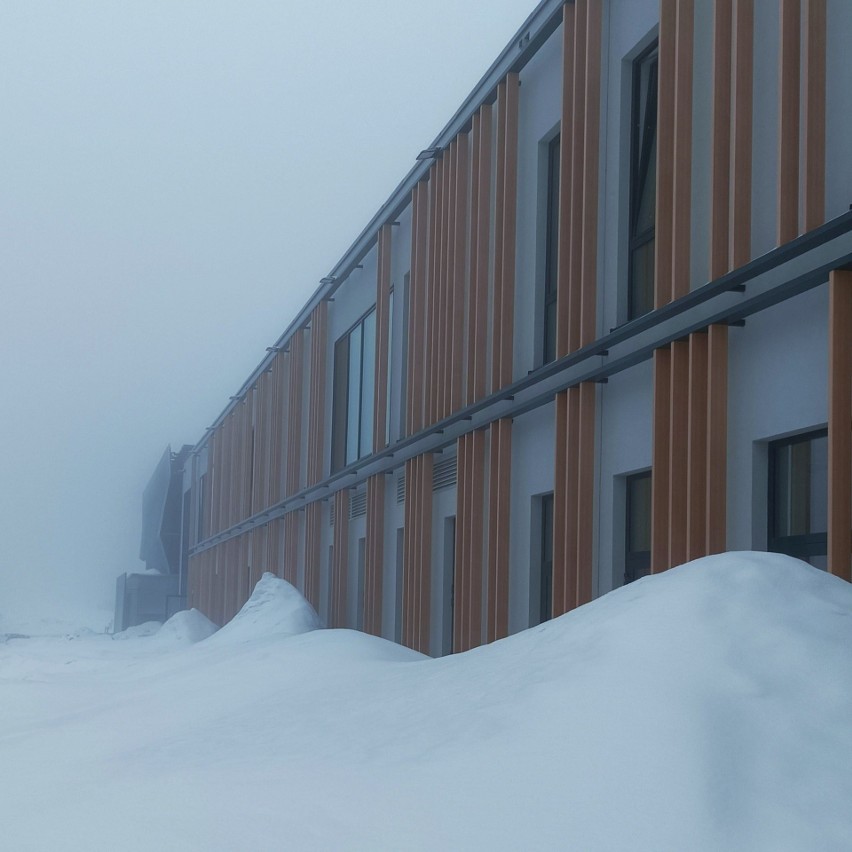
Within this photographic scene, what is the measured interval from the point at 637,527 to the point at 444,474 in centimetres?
473

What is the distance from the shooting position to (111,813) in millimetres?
4395

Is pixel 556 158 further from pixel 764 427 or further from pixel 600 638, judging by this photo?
pixel 600 638

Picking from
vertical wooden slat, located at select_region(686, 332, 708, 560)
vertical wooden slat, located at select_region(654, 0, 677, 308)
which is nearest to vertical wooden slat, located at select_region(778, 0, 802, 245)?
vertical wooden slat, located at select_region(686, 332, 708, 560)

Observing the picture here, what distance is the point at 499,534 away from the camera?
11.3 metres

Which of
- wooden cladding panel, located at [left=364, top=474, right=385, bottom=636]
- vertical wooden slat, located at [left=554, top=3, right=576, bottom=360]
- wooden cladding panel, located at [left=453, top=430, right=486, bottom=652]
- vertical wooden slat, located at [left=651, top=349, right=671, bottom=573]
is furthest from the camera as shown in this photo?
wooden cladding panel, located at [left=364, top=474, right=385, bottom=636]

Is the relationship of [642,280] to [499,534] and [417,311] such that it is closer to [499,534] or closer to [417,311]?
[499,534]

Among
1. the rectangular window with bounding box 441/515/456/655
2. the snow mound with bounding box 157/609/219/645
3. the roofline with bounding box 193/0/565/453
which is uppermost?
the roofline with bounding box 193/0/565/453

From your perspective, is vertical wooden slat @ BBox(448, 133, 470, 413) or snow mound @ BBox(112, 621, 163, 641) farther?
snow mound @ BBox(112, 621, 163, 641)

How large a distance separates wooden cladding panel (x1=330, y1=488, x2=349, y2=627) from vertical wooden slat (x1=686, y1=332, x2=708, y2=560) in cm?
1112

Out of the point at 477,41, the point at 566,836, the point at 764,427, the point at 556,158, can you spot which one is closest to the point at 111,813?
the point at 566,836

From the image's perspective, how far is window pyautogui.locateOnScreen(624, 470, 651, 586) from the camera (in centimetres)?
874

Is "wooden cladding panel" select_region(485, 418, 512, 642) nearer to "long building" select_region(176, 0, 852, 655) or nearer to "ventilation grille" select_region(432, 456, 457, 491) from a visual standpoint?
"long building" select_region(176, 0, 852, 655)

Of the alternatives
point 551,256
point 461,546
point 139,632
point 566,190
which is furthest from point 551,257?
point 139,632

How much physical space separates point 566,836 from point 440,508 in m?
9.90
